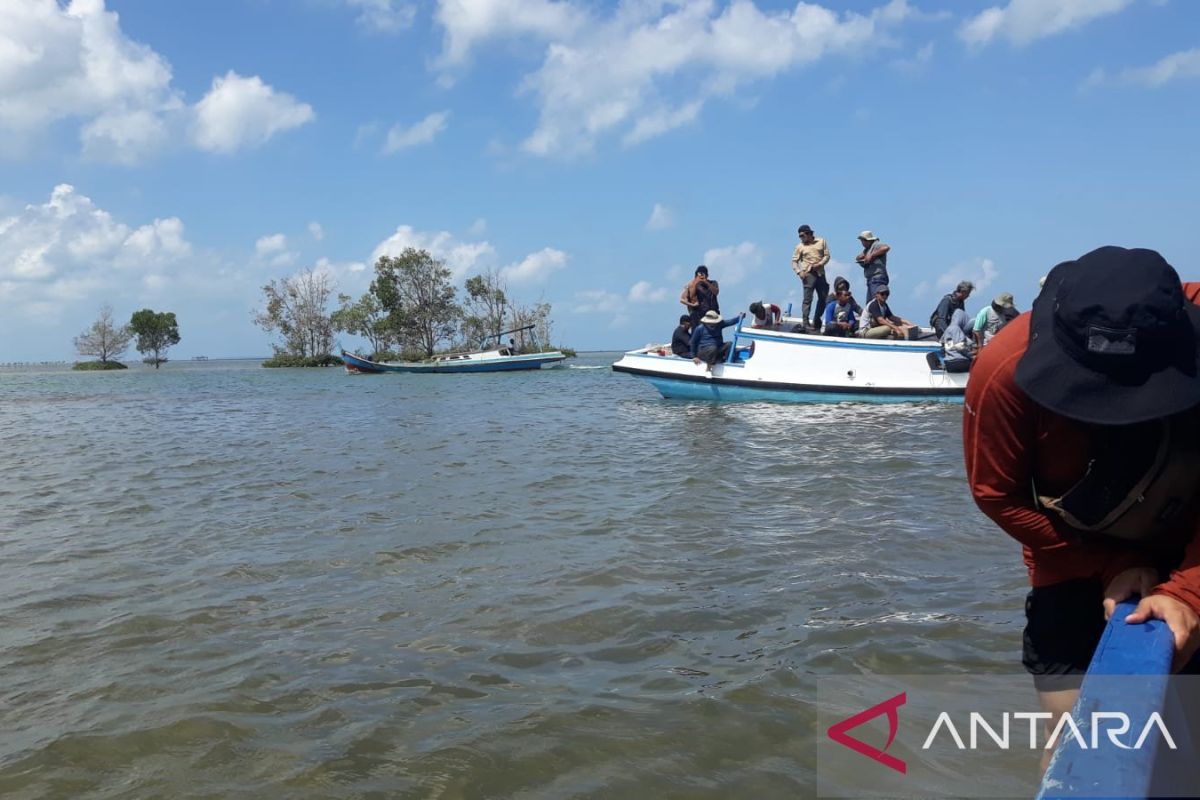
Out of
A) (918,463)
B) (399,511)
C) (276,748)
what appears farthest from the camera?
(918,463)

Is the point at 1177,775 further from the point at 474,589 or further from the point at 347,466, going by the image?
the point at 347,466

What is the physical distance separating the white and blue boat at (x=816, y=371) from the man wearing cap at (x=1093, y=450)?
48.3 ft

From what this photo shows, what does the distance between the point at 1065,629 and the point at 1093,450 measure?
22.8 inches

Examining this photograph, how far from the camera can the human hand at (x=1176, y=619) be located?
70.2 inches

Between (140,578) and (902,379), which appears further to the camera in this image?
(902,379)

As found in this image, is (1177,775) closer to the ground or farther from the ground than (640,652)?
farther from the ground

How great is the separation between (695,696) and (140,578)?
4.19m

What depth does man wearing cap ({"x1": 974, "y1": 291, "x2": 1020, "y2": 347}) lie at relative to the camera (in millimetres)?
14898

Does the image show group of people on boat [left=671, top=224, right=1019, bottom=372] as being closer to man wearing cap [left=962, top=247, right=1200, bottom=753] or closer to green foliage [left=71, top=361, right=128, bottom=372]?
man wearing cap [left=962, top=247, right=1200, bottom=753]

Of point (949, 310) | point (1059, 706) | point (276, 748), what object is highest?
point (949, 310)

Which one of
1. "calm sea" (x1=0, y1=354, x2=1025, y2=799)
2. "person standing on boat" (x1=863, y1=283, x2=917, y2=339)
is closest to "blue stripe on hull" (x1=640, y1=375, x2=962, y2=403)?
"person standing on boat" (x1=863, y1=283, x2=917, y2=339)

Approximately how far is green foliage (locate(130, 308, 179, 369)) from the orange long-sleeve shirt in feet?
307

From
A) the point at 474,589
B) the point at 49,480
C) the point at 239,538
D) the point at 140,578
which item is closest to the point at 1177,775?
the point at 474,589

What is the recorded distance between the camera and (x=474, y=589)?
207 inches
